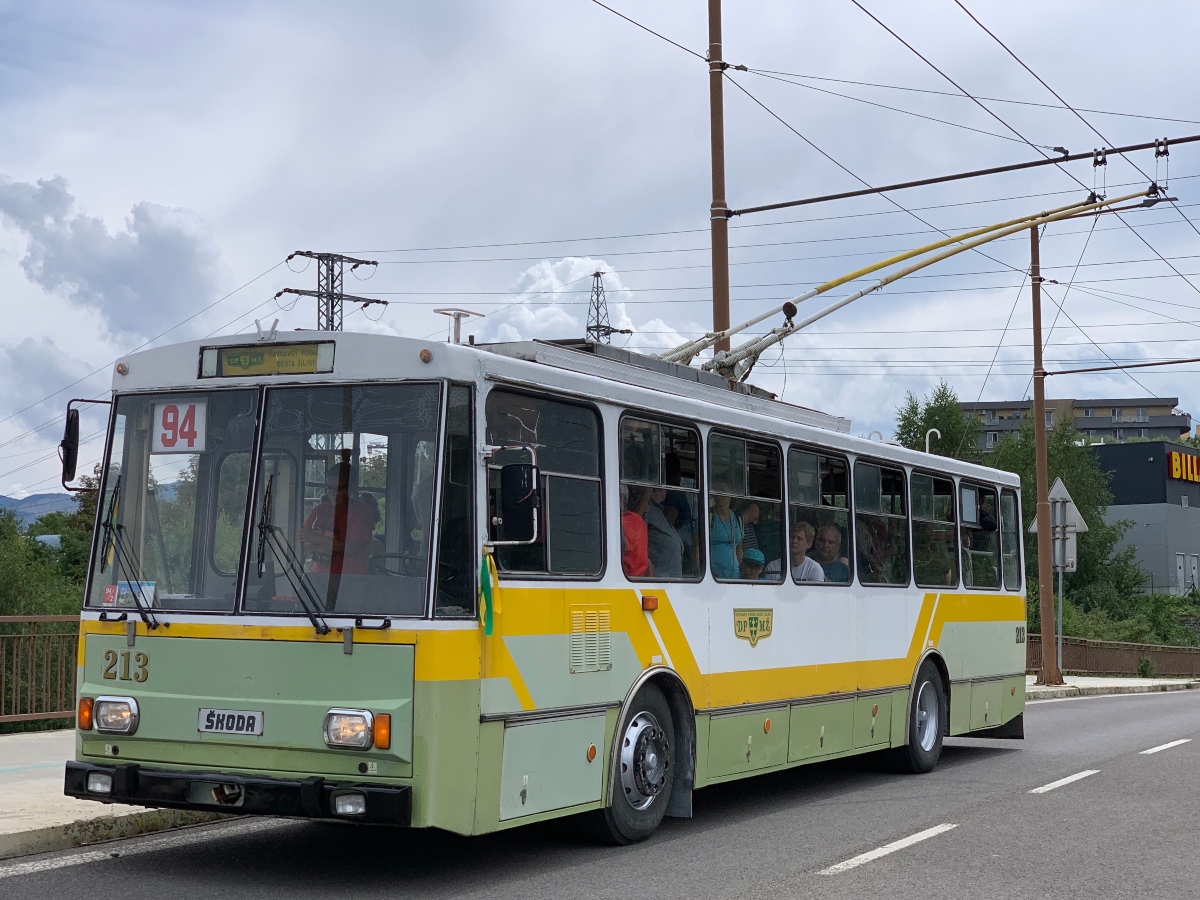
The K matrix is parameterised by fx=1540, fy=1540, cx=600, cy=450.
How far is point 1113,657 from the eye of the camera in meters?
42.0

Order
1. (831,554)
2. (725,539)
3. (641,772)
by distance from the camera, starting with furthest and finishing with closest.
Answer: (831,554) < (725,539) < (641,772)

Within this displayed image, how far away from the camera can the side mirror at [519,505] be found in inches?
311

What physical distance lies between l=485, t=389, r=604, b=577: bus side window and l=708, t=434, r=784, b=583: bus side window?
4.94ft

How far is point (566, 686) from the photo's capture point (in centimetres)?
868

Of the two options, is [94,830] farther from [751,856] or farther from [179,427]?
[751,856]

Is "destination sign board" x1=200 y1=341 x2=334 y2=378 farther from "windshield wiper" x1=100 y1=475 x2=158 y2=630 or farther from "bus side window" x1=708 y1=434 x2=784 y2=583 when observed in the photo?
"bus side window" x1=708 y1=434 x2=784 y2=583

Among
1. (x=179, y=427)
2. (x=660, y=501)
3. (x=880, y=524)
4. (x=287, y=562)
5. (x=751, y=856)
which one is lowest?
(x=751, y=856)

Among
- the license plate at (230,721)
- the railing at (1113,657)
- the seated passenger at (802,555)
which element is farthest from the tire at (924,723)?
the railing at (1113,657)

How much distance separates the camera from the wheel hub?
30.3 feet

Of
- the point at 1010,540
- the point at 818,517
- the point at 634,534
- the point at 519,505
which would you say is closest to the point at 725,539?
the point at 634,534

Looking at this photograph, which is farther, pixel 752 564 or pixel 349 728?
pixel 752 564

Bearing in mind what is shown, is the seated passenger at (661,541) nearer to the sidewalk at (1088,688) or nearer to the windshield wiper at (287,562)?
the windshield wiper at (287,562)

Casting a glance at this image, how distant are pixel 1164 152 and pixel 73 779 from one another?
40.5 ft

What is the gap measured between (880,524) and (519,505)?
19.3 feet
